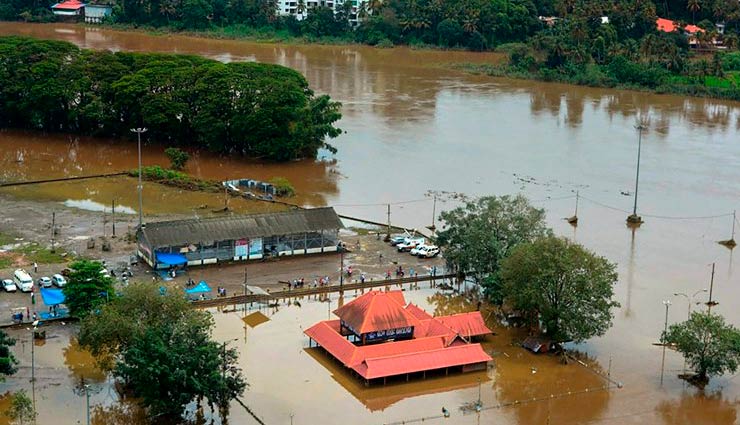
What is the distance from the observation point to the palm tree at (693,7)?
8940 cm

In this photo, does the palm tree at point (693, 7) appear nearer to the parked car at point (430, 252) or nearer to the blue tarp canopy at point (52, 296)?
the parked car at point (430, 252)

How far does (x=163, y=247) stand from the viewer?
109 ft

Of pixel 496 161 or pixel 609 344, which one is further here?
pixel 496 161

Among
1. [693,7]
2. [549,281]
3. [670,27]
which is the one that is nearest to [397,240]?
[549,281]

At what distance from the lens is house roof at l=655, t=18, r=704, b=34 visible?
85412mm

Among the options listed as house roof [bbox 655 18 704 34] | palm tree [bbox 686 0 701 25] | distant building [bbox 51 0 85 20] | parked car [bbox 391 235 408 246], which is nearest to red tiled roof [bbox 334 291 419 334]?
parked car [bbox 391 235 408 246]

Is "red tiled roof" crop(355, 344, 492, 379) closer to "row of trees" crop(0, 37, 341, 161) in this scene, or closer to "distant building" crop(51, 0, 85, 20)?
"row of trees" crop(0, 37, 341, 161)

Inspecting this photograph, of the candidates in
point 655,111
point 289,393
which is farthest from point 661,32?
point 289,393

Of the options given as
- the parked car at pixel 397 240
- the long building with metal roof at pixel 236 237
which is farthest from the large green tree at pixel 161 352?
the parked car at pixel 397 240

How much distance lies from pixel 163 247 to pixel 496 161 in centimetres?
2222

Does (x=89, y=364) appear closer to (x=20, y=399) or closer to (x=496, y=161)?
(x=20, y=399)

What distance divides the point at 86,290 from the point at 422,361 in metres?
9.40

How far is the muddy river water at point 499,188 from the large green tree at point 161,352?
Answer: 1253 mm

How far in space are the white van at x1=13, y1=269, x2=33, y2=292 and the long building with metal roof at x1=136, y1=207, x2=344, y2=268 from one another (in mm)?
3915
